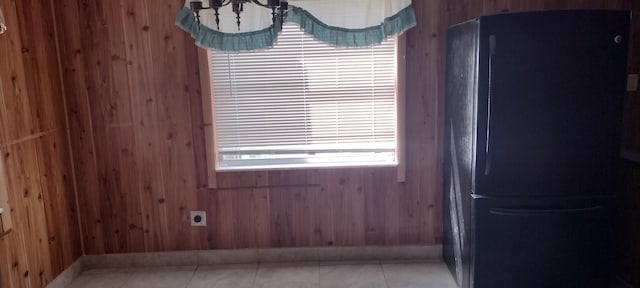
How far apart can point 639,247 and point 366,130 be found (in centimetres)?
164

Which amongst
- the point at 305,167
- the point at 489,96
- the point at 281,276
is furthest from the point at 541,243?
the point at 281,276

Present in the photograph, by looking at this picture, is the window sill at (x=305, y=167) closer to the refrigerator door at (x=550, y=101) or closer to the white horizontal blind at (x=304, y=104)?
the white horizontal blind at (x=304, y=104)

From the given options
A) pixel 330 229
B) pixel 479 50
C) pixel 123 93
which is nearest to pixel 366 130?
pixel 330 229

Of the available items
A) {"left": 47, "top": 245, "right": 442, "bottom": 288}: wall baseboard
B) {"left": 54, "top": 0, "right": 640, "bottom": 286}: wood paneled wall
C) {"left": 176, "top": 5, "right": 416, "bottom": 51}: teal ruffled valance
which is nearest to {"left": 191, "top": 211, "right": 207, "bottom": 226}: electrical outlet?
{"left": 54, "top": 0, "right": 640, "bottom": 286}: wood paneled wall

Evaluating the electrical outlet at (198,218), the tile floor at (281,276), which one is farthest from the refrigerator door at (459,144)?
the electrical outlet at (198,218)

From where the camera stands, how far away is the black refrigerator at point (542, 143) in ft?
7.15

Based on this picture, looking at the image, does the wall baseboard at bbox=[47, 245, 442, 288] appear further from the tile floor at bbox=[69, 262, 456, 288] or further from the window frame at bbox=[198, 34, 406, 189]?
the window frame at bbox=[198, 34, 406, 189]

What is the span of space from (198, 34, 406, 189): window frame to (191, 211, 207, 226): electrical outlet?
213 mm

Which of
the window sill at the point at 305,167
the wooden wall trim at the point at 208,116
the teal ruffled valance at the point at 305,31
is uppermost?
the teal ruffled valance at the point at 305,31

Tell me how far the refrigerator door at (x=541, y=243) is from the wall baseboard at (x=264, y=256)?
77 cm

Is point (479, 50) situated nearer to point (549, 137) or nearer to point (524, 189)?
point (549, 137)

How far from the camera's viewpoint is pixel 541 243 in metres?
2.35

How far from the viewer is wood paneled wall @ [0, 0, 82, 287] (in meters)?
2.42

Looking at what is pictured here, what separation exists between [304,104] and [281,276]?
114 centimetres
